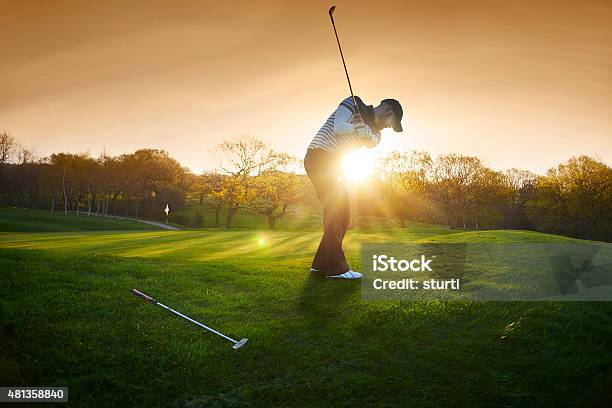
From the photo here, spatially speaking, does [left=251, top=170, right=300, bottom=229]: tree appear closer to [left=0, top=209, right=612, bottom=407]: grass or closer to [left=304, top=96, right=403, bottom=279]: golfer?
[left=304, top=96, right=403, bottom=279]: golfer

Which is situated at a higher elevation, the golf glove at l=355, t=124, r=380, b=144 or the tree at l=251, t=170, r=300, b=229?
the tree at l=251, t=170, r=300, b=229

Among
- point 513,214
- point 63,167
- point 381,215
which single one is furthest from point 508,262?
point 63,167

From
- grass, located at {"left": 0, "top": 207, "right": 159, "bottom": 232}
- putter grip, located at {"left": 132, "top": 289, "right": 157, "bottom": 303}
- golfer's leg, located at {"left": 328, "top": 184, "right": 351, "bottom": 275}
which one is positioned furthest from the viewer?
grass, located at {"left": 0, "top": 207, "right": 159, "bottom": 232}

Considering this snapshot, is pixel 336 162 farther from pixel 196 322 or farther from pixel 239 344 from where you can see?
pixel 239 344

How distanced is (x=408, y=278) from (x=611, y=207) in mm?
61428

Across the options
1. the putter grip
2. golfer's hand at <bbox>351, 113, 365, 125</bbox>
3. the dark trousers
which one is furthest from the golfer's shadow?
golfer's hand at <bbox>351, 113, 365, 125</bbox>

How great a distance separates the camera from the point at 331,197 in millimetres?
7648

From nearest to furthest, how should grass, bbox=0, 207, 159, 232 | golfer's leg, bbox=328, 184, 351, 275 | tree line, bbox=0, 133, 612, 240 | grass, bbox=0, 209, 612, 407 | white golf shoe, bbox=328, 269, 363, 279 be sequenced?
grass, bbox=0, 209, 612, 407 < white golf shoe, bbox=328, 269, 363, 279 < golfer's leg, bbox=328, 184, 351, 275 < grass, bbox=0, 207, 159, 232 < tree line, bbox=0, 133, 612, 240

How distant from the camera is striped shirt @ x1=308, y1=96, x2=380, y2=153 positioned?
725cm

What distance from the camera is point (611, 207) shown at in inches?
2158

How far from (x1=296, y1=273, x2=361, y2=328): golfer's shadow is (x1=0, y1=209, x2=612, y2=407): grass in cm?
3

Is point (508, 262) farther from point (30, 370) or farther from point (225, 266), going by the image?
point (30, 370)

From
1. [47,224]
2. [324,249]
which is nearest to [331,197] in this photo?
[324,249]

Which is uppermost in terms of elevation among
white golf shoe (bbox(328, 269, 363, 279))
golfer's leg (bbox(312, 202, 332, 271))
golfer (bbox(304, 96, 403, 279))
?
golfer (bbox(304, 96, 403, 279))
